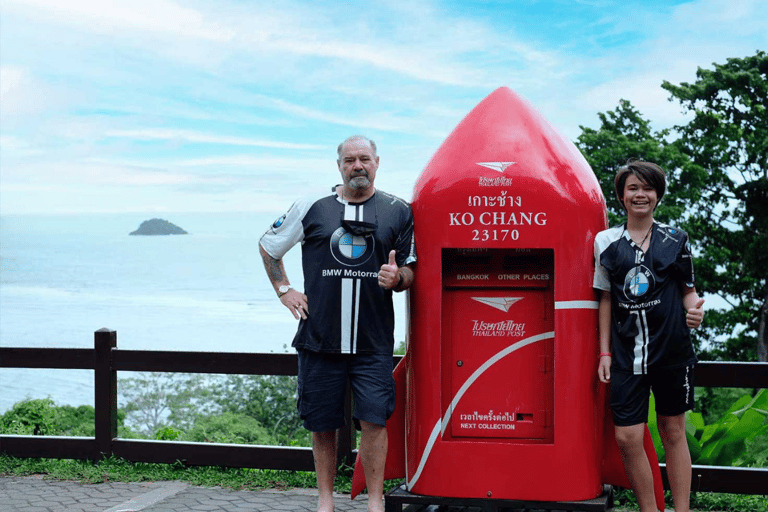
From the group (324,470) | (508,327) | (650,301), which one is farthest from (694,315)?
(324,470)

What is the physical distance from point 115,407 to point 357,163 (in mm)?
3232

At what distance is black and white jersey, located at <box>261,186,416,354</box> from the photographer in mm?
4320

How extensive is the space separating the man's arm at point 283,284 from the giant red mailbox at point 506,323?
0.58 meters

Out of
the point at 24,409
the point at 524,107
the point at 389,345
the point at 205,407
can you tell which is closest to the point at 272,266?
the point at 389,345

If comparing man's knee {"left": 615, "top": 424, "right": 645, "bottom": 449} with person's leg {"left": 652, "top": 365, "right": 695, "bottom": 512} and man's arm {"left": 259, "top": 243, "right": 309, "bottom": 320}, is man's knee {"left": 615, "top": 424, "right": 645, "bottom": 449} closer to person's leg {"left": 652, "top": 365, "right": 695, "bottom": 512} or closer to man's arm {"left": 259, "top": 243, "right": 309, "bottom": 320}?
person's leg {"left": 652, "top": 365, "right": 695, "bottom": 512}

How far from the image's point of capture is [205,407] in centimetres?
1268

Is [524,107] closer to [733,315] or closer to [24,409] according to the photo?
[24,409]

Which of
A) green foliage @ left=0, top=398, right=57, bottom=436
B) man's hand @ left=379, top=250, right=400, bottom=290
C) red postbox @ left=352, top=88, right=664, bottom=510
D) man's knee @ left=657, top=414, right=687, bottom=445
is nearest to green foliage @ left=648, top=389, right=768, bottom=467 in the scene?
red postbox @ left=352, top=88, right=664, bottom=510

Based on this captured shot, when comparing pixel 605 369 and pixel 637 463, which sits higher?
pixel 605 369

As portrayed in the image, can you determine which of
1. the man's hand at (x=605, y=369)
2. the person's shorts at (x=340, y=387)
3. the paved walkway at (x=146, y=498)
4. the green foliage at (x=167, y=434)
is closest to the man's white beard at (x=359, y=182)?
the person's shorts at (x=340, y=387)

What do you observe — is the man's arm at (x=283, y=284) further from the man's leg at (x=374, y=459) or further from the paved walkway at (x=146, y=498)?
the paved walkway at (x=146, y=498)

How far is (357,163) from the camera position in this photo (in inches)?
171

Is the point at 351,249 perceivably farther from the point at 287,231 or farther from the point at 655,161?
the point at 655,161

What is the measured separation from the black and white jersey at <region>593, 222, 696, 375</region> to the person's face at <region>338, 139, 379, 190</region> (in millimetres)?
1267
